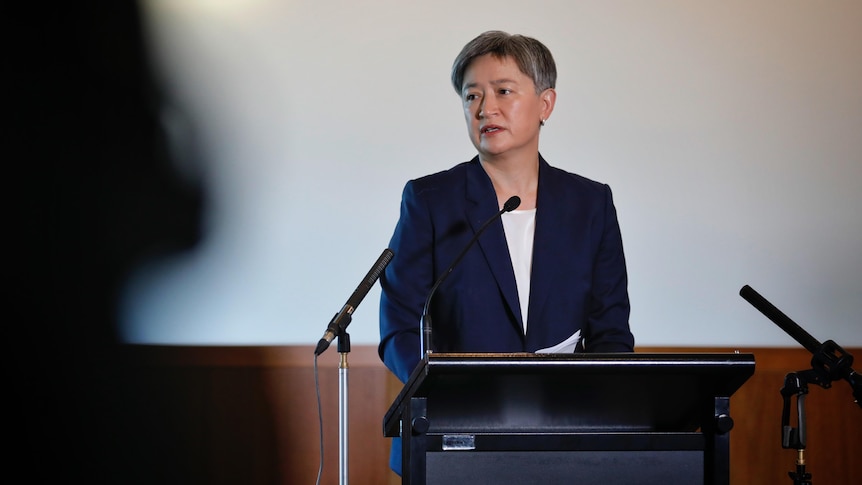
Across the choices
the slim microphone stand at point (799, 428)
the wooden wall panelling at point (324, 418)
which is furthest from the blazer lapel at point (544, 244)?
the wooden wall panelling at point (324, 418)

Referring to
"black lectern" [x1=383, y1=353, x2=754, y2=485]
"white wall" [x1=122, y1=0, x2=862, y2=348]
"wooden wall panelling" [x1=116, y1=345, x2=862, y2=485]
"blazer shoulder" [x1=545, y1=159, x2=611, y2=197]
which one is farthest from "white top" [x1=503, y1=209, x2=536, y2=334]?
"wooden wall panelling" [x1=116, y1=345, x2=862, y2=485]

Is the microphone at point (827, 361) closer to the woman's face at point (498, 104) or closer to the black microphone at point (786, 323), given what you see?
the black microphone at point (786, 323)

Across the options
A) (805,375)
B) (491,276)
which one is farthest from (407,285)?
(805,375)

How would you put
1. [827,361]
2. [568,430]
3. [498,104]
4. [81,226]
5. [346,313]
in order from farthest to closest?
[498,104]
[346,313]
[827,361]
[568,430]
[81,226]

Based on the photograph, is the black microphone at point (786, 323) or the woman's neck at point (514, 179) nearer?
the black microphone at point (786, 323)

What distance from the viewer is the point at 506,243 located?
2.19m

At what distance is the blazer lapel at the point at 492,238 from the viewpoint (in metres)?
2.14

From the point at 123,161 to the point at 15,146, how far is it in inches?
3.2

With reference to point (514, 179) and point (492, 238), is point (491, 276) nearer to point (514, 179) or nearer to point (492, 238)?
point (492, 238)

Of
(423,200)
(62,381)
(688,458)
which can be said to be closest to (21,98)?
(62,381)

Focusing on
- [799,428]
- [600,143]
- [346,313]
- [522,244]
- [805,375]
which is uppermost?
[600,143]

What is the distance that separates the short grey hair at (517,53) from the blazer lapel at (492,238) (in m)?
0.27

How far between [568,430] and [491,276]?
28.0 inches

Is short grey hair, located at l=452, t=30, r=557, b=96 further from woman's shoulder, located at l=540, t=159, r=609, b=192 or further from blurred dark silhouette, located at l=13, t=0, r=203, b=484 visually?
blurred dark silhouette, located at l=13, t=0, r=203, b=484
